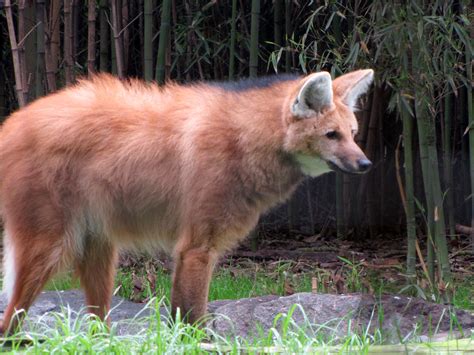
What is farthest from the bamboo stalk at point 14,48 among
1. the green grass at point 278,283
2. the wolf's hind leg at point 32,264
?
the wolf's hind leg at point 32,264

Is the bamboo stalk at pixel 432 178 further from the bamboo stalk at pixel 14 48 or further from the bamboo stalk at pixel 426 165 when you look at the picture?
the bamboo stalk at pixel 14 48

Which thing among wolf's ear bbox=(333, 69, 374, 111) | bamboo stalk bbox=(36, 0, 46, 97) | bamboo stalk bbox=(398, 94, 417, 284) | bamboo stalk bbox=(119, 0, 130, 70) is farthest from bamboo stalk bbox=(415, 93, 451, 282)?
bamboo stalk bbox=(36, 0, 46, 97)

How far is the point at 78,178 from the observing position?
4.04m

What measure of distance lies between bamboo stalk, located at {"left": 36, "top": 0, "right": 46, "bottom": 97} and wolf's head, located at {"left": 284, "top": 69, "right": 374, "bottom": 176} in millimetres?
2705

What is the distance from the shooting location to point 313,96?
407cm

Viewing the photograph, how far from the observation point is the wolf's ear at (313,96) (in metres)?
4.02

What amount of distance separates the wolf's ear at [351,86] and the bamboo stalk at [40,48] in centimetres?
271

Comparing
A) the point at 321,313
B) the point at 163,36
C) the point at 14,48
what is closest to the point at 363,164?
the point at 321,313

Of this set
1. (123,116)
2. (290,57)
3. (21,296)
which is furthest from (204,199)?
(290,57)

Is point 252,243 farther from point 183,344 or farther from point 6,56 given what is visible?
point 183,344

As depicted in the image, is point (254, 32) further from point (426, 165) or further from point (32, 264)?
point (32, 264)

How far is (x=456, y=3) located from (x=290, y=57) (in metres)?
1.78

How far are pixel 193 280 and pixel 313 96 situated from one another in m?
0.96

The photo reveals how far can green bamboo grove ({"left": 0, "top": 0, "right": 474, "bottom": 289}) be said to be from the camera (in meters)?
5.55
